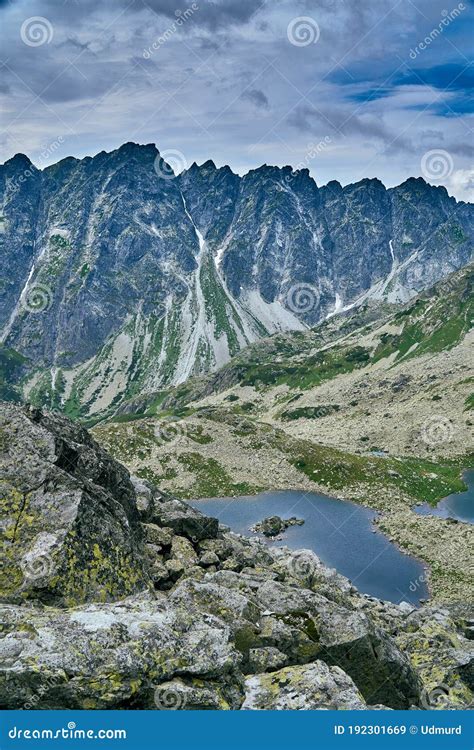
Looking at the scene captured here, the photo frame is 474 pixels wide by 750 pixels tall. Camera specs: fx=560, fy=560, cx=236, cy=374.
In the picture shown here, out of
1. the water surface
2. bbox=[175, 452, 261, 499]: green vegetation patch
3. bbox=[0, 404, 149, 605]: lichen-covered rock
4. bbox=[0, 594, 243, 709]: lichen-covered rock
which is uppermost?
bbox=[0, 404, 149, 605]: lichen-covered rock

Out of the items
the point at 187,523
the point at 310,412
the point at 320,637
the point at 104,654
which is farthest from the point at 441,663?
the point at 310,412

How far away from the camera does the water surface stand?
52.0m

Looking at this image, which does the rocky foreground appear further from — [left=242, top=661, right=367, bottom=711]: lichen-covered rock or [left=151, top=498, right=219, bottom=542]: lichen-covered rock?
[left=151, top=498, right=219, bottom=542]: lichen-covered rock

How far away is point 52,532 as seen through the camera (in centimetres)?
1421

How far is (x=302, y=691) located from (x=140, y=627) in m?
3.83

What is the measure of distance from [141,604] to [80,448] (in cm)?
937

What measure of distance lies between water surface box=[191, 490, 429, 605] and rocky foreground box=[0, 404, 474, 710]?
98.5ft

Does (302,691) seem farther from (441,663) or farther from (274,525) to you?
(274,525)

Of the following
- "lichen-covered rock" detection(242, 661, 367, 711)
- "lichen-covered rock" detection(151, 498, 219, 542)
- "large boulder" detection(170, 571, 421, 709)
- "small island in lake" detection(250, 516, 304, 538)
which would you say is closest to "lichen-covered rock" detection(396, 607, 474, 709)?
"large boulder" detection(170, 571, 421, 709)

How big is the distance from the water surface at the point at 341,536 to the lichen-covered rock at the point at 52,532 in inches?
1573

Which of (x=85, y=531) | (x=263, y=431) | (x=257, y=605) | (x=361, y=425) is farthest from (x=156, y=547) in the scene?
(x=361, y=425)

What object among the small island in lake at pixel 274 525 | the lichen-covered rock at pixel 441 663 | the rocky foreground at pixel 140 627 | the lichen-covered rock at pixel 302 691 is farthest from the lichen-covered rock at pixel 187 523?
the small island in lake at pixel 274 525

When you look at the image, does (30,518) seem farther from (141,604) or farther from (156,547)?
(156,547)

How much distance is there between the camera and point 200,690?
10.9m
